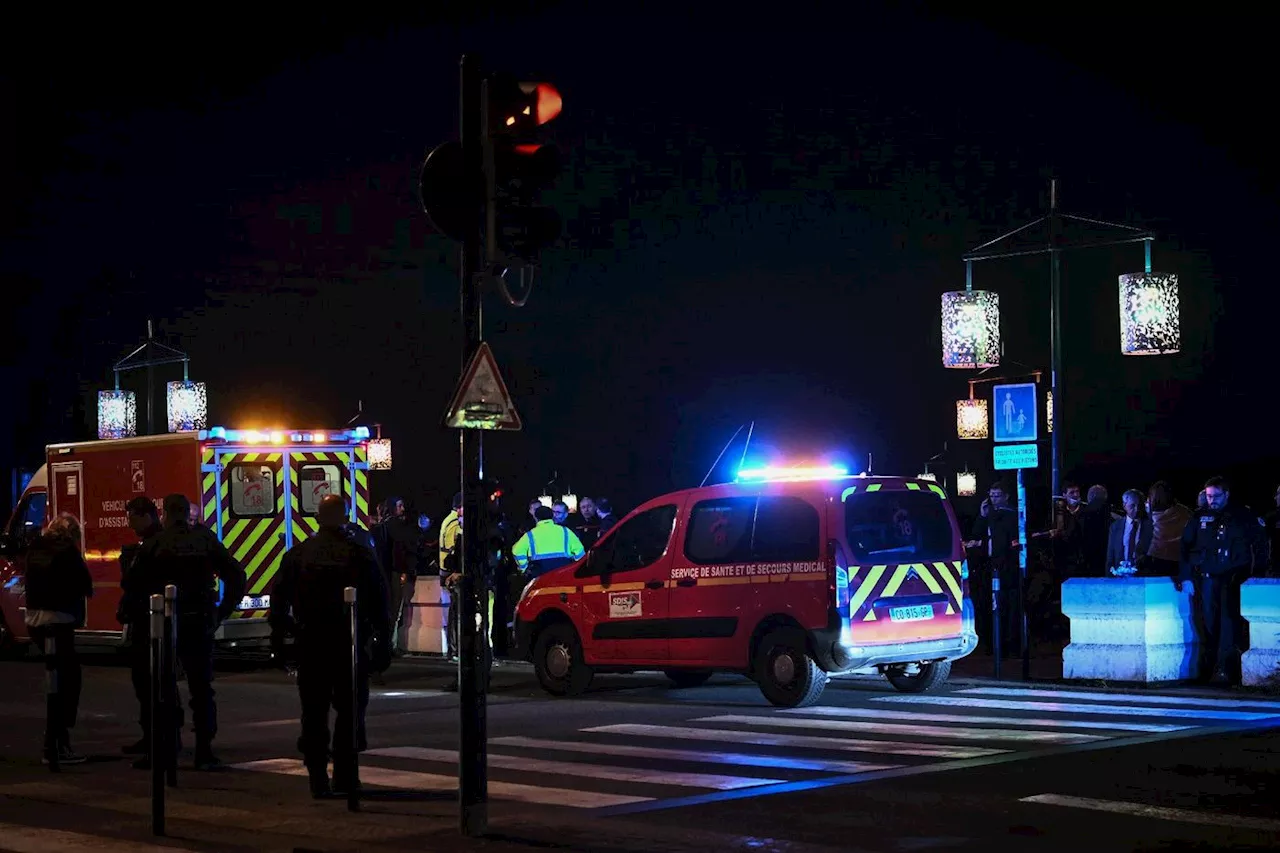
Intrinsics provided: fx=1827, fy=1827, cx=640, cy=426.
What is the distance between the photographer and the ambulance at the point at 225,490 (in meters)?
20.4

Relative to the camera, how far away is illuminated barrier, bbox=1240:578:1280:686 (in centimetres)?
1616

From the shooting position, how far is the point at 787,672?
15531 millimetres

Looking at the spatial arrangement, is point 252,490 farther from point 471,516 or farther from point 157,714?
point 471,516

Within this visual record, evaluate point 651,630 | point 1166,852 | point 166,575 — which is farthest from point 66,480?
point 1166,852

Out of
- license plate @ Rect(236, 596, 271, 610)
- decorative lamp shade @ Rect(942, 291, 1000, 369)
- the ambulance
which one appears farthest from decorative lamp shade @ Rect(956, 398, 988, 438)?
license plate @ Rect(236, 596, 271, 610)

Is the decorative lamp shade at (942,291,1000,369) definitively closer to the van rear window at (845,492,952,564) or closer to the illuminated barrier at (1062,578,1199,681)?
the illuminated barrier at (1062,578,1199,681)

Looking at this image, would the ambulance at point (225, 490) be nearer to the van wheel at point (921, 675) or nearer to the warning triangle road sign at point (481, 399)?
the van wheel at point (921, 675)

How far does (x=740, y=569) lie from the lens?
52.0ft

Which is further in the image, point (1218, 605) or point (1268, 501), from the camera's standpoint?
point (1268, 501)

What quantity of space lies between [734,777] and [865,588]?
4363 millimetres

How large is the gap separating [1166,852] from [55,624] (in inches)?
318

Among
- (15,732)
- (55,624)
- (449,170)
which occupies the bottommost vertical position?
(15,732)

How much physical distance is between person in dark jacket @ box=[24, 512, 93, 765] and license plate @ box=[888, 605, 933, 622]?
21.5ft

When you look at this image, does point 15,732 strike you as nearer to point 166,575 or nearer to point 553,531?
point 166,575
